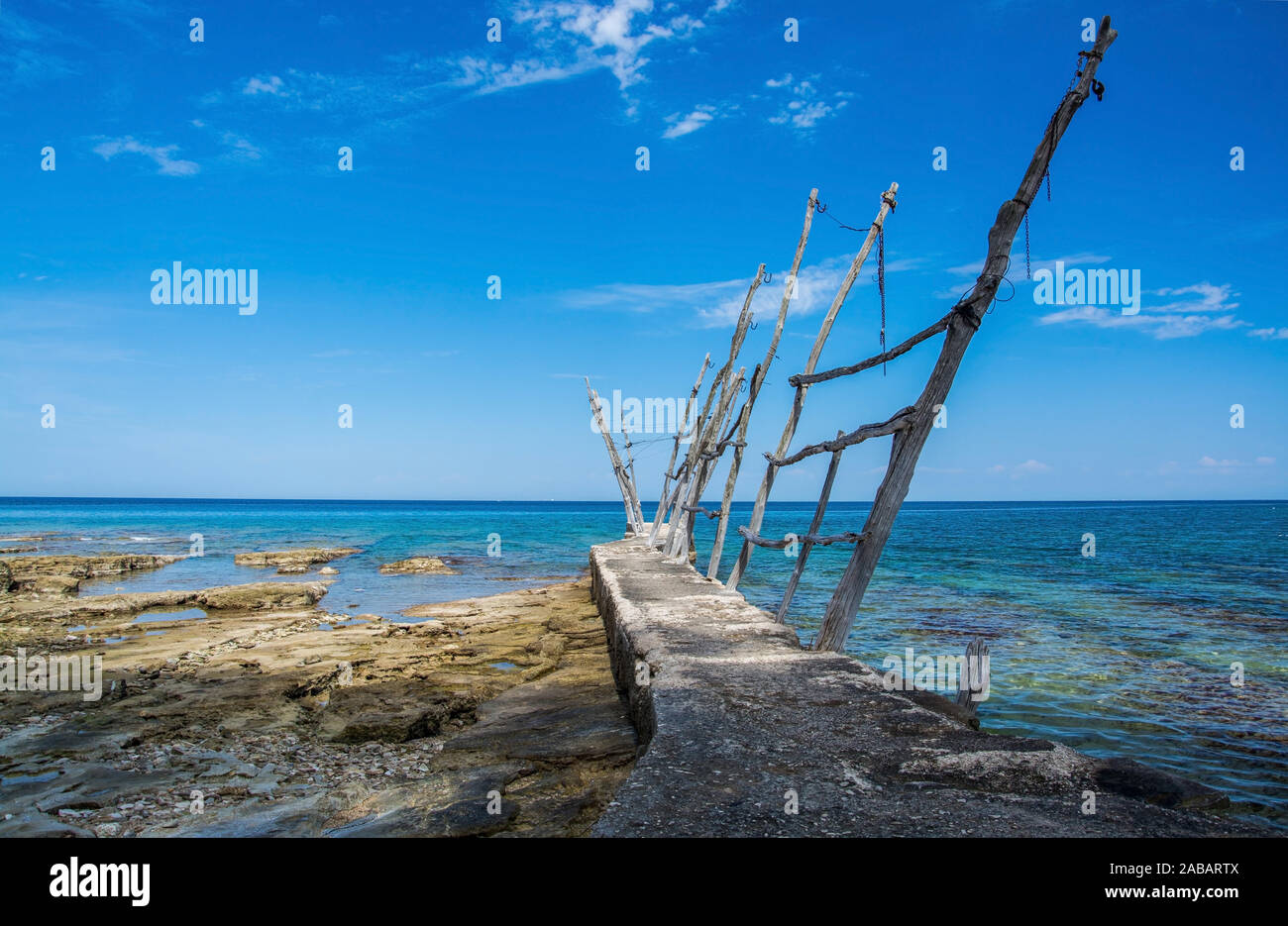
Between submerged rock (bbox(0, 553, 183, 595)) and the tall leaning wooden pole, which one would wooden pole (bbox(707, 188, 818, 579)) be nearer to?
the tall leaning wooden pole

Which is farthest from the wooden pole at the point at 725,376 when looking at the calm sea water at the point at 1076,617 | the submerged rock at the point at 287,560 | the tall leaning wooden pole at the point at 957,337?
the submerged rock at the point at 287,560

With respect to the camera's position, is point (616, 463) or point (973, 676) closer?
point (973, 676)

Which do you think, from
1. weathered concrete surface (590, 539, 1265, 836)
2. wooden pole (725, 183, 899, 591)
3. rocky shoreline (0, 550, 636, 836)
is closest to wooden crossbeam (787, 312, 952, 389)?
wooden pole (725, 183, 899, 591)

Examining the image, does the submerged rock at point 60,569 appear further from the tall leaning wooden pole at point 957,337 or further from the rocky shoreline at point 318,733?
the tall leaning wooden pole at point 957,337

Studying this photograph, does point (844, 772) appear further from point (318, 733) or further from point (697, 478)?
point (697, 478)

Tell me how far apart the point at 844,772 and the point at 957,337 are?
2.96 metres

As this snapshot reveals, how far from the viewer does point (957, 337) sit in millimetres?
4723

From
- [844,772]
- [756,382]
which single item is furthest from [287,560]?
[844,772]

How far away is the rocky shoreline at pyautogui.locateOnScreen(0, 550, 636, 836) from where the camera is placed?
415 cm

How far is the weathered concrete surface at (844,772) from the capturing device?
103 inches

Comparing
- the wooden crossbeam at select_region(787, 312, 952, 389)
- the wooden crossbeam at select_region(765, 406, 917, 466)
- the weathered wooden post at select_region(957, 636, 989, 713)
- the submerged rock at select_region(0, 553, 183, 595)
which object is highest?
the wooden crossbeam at select_region(787, 312, 952, 389)

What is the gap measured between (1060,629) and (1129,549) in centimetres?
1975

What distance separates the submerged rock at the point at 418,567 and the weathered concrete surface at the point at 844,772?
52.4ft

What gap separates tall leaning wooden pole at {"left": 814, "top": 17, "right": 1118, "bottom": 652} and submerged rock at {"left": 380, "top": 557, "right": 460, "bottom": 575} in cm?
1626
